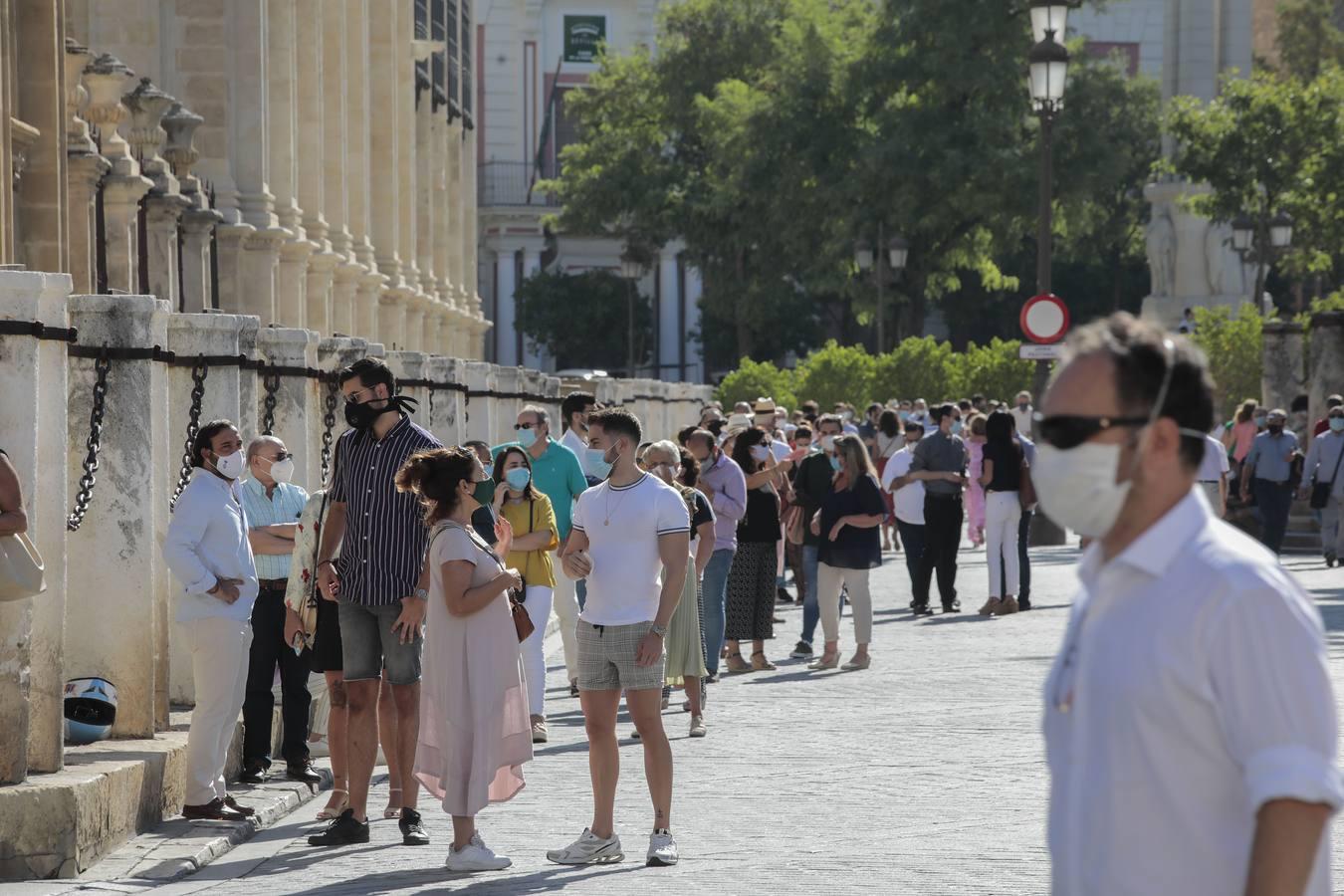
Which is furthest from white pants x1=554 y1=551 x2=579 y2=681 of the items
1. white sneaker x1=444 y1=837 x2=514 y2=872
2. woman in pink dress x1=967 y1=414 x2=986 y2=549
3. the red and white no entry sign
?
the red and white no entry sign

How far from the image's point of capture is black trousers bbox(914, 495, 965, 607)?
22.8m

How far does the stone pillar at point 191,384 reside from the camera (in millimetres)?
12523

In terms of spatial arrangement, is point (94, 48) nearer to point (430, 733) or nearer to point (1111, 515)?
point (430, 733)

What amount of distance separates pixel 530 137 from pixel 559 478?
250 feet

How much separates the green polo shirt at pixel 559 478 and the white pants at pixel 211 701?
497cm

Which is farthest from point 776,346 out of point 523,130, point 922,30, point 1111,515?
point 1111,515

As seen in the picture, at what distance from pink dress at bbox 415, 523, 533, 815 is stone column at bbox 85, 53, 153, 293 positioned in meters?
11.7

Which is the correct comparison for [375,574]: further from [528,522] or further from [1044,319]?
[1044,319]

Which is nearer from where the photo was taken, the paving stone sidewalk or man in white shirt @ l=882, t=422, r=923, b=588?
the paving stone sidewalk

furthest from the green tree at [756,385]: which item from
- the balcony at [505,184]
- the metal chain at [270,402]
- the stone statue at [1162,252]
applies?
the balcony at [505,184]

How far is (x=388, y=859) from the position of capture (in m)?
9.82

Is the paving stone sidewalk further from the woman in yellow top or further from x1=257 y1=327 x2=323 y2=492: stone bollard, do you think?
x1=257 y1=327 x2=323 y2=492: stone bollard

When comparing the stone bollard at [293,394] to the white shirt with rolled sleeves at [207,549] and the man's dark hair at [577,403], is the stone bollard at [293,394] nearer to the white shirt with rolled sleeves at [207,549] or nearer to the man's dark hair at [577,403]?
the man's dark hair at [577,403]

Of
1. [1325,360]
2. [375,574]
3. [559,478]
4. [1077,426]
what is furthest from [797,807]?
[1325,360]
